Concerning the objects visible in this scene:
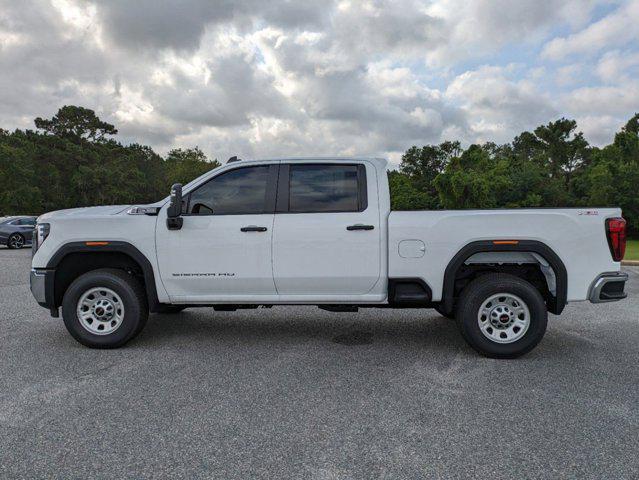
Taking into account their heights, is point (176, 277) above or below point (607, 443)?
above

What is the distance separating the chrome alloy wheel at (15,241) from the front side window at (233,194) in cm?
1839

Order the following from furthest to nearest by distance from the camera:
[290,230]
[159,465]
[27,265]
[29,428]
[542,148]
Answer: [542,148], [27,265], [290,230], [29,428], [159,465]

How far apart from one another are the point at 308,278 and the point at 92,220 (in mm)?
2387

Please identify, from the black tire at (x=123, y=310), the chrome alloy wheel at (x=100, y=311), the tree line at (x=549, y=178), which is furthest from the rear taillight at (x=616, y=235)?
the tree line at (x=549, y=178)

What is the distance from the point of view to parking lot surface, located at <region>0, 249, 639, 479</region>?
9.40 feet

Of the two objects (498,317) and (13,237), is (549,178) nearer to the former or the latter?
(13,237)

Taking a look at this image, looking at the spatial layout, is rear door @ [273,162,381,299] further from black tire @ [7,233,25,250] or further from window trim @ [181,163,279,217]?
black tire @ [7,233,25,250]

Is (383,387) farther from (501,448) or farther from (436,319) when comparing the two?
(436,319)

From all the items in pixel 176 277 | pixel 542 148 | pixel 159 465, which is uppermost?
pixel 542 148

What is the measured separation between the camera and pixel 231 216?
5039 mm

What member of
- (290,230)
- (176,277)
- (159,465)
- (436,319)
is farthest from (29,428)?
(436,319)

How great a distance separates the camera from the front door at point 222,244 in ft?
→ 16.3

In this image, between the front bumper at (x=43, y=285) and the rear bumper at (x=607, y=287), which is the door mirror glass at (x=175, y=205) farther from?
the rear bumper at (x=607, y=287)

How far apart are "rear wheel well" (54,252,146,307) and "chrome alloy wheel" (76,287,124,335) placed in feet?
1.18
